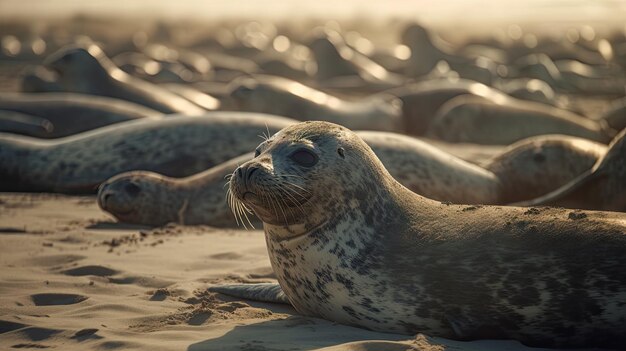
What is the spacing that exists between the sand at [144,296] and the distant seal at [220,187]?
20cm

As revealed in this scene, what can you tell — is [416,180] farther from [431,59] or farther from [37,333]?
[431,59]

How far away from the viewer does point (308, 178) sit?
4.48 metres

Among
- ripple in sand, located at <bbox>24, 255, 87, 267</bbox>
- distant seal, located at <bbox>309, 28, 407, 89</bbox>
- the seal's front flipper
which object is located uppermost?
distant seal, located at <bbox>309, 28, 407, 89</bbox>

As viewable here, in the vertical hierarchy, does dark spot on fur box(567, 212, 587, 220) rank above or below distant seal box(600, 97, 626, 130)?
below

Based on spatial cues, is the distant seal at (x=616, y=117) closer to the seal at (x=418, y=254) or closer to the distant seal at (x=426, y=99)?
the distant seal at (x=426, y=99)

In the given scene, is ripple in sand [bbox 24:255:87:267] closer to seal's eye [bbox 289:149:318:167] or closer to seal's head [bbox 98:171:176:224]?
seal's head [bbox 98:171:176:224]

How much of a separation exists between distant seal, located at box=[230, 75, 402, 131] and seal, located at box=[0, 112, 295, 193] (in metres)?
3.16

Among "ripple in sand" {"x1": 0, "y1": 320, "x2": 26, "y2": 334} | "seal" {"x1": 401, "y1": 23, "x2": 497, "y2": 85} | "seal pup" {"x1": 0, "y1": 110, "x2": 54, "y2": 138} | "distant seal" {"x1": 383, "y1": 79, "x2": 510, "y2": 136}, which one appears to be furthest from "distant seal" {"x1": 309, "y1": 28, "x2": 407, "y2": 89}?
"ripple in sand" {"x1": 0, "y1": 320, "x2": 26, "y2": 334}

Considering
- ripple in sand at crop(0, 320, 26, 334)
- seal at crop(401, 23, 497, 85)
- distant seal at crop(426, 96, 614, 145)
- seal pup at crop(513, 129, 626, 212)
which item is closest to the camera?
ripple in sand at crop(0, 320, 26, 334)

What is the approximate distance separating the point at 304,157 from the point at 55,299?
1.25 meters

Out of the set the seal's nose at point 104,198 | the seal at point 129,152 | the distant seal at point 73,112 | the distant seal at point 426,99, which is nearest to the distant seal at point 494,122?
the distant seal at point 426,99

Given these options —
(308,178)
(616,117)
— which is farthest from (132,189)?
(616,117)

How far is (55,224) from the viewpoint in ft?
22.5

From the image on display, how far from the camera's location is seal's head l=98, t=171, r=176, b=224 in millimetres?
7125
